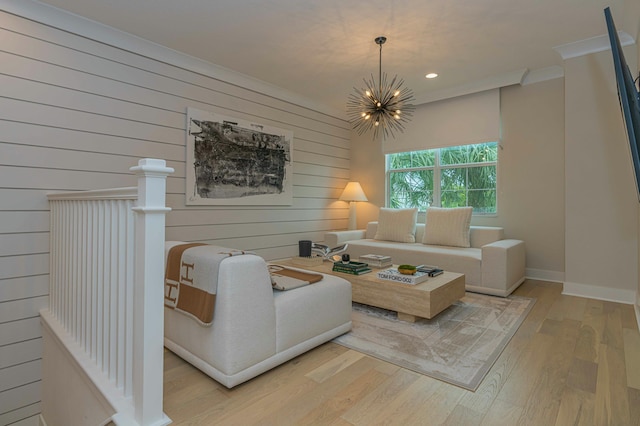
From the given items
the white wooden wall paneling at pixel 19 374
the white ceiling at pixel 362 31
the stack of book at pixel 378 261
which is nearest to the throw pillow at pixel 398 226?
the stack of book at pixel 378 261

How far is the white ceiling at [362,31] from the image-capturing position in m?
2.51

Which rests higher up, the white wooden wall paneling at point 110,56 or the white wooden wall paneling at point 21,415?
the white wooden wall paneling at point 110,56

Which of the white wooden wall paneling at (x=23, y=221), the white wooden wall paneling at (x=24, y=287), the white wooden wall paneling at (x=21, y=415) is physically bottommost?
the white wooden wall paneling at (x=21, y=415)

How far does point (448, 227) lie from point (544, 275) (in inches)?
50.3

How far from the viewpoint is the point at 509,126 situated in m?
4.11

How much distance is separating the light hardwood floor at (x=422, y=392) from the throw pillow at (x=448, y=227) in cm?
180

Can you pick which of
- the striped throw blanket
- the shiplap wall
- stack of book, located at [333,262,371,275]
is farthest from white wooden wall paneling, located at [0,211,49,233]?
stack of book, located at [333,262,371,275]

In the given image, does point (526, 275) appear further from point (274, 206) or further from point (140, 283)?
point (140, 283)

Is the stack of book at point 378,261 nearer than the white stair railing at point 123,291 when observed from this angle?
No

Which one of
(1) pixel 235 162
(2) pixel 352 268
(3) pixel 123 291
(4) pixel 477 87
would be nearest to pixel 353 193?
(1) pixel 235 162

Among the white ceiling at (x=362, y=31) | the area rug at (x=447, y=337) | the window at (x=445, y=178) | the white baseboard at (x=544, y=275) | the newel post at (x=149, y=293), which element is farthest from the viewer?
the window at (x=445, y=178)

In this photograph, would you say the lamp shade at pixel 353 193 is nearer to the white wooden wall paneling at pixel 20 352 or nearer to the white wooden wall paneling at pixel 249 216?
the white wooden wall paneling at pixel 249 216

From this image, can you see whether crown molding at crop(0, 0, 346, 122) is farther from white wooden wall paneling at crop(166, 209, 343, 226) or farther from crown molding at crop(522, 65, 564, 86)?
crown molding at crop(522, 65, 564, 86)

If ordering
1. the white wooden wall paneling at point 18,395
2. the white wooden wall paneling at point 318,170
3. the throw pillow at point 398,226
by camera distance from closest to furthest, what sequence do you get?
the white wooden wall paneling at point 18,395, the throw pillow at point 398,226, the white wooden wall paneling at point 318,170
